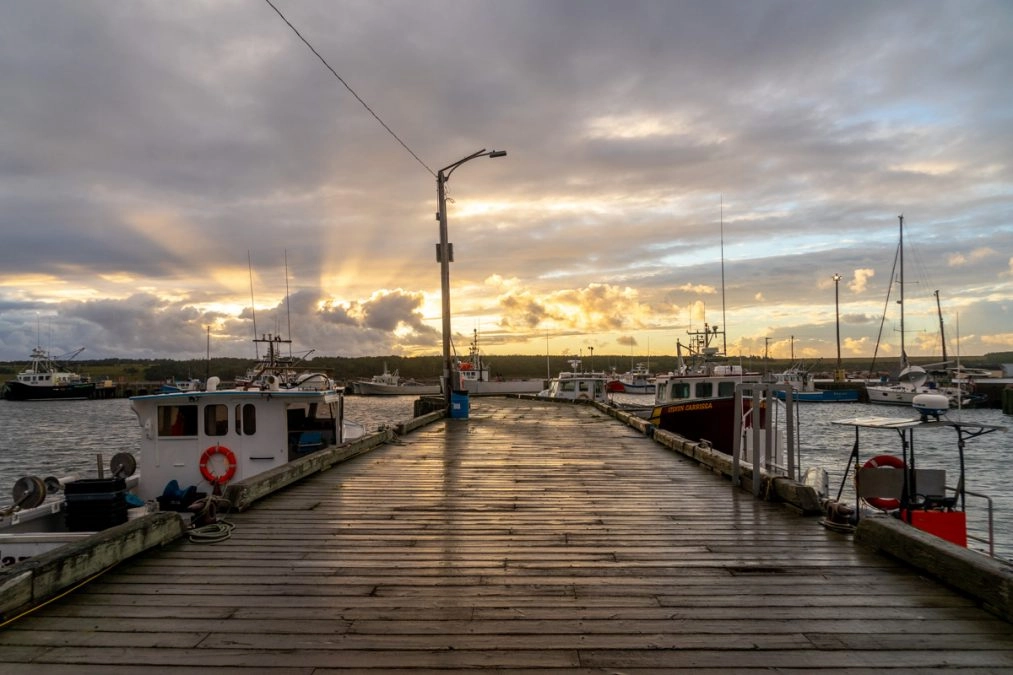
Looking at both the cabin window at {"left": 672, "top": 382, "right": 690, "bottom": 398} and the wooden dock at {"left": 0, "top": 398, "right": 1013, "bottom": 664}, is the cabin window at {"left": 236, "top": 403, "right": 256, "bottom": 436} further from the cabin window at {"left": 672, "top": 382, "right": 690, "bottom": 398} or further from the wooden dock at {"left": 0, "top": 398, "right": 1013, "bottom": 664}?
the cabin window at {"left": 672, "top": 382, "right": 690, "bottom": 398}

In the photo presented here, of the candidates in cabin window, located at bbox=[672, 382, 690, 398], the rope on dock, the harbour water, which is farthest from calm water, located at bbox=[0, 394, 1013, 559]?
the rope on dock

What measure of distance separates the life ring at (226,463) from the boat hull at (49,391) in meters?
104

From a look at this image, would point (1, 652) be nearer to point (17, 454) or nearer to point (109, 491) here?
point (109, 491)

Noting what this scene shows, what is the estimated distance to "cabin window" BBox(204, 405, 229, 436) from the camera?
1319cm

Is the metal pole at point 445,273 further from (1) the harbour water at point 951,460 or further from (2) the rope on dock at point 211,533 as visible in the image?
(2) the rope on dock at point 211,533

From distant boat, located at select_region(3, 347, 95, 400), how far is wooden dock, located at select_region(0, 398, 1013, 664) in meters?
110

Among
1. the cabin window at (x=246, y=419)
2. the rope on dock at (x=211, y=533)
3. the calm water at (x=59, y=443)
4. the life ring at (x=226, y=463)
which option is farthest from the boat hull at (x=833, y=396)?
the rope on dock at (x=211, y=533)

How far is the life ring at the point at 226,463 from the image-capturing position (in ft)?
41.6

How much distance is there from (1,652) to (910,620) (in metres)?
5.24

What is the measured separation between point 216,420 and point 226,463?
90 centimetres

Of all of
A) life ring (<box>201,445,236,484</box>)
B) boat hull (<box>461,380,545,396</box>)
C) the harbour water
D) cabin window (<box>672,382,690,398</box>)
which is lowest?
the harbour water

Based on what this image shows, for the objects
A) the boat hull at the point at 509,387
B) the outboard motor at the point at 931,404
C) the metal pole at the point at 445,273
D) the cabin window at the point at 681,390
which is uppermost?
the metal pole at the point at 445,273

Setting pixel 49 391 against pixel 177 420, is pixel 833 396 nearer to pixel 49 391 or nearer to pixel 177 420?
pixel 177 420

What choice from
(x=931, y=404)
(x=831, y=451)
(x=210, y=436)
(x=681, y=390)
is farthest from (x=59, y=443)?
(x=931, y=404)
